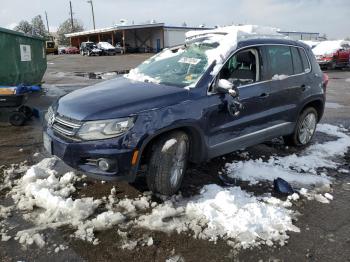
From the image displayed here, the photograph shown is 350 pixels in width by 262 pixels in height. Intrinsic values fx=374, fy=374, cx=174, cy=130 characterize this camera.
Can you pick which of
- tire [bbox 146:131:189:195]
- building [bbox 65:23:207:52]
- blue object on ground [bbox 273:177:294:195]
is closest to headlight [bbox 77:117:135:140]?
tire [bbox 146:131:189:195]

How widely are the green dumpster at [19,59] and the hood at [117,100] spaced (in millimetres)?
5505

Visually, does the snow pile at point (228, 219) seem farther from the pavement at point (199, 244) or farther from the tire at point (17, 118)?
the tire at point (17, 118)

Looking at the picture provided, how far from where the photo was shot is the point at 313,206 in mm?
4168

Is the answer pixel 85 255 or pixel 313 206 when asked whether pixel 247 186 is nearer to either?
pixel 313 206

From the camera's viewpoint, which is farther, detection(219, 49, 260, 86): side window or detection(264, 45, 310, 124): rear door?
detection(264, 45, 310, 124): rear door

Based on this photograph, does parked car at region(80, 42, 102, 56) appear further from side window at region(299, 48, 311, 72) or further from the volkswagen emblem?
the volkswagen emblem

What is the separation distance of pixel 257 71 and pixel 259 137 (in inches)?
35.6

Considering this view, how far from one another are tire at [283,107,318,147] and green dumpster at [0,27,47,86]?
6.71 metres

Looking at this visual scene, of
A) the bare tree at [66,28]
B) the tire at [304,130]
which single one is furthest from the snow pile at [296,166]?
the bare tree at [66,28]

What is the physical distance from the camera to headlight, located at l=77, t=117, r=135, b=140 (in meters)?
3.67

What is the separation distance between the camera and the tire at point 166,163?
3914 millimetres

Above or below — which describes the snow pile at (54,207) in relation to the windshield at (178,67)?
below

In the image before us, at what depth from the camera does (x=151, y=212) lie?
12.7 feet

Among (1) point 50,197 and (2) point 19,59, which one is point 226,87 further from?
(2) point 19,59
